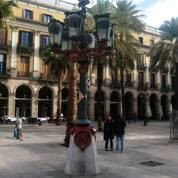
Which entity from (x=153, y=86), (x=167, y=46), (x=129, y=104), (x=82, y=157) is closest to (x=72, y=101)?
(x=82, y=157)

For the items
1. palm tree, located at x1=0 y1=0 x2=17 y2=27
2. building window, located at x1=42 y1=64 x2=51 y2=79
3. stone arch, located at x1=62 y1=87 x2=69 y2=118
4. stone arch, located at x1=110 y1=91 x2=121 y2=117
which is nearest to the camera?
palm tree, located at x1=0 y1=0 x2=17 y2=27

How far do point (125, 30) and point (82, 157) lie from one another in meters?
23.3

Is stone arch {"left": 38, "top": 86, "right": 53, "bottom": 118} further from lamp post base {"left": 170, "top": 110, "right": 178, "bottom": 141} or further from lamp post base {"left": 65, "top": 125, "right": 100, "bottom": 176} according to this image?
lamp post base {"left": 65, "top": 125, "right": 100, "bottom": 176}

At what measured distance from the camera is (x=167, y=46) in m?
33.9

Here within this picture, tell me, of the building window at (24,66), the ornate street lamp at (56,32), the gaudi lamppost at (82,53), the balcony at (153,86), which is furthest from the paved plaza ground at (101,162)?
the balcony at (153,86)

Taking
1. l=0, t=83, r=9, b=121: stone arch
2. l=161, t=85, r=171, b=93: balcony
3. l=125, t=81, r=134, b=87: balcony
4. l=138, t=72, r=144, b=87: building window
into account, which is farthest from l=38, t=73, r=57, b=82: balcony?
l=161, t=85, r=171, b=93: balcony

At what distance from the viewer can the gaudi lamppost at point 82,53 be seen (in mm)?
9227

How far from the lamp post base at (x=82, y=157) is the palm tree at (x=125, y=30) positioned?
20.5 metres

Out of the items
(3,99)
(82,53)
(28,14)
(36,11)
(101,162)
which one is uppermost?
(36,11)

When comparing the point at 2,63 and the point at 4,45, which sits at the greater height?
the point at 4,45

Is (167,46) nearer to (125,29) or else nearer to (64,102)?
(125,29)

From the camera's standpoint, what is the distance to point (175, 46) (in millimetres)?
32875

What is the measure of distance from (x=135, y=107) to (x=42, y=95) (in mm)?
16603

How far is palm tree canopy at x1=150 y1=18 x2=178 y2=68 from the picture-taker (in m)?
33.0
